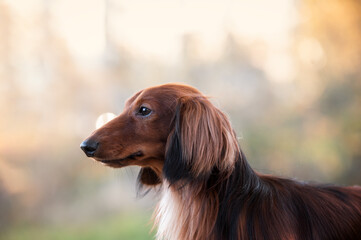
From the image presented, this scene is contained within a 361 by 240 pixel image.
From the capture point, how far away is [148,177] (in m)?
2.46

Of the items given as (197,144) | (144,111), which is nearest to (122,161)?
(144,111)

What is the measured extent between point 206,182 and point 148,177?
462 mm

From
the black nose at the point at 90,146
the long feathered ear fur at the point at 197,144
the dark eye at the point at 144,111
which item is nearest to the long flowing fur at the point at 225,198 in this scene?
the long feathered ear fur at the point at 197,144

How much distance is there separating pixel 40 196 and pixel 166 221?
322 centimetres

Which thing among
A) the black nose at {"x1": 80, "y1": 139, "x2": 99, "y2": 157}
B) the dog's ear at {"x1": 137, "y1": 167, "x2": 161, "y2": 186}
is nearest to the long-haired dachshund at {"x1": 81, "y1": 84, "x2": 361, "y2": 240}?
the black nose at {"x1": 80, "y1": 139, "x2": 99, "y2": 157}

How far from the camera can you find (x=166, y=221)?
2.28 meters

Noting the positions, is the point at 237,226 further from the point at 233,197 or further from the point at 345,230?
the point at 345,230

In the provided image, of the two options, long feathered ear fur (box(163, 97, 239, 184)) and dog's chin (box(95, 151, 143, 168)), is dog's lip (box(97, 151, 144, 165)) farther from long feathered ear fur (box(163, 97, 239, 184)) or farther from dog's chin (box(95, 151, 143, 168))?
long feathered ear fur (box(163, 97, 239, 184))

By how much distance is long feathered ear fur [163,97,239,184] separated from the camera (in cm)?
209

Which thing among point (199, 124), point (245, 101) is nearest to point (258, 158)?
point (245, 101)

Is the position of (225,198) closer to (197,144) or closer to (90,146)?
(197,144)

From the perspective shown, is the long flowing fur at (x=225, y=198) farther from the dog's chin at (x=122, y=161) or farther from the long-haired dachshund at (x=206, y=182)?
the dog's chin at (x=122, y=161)

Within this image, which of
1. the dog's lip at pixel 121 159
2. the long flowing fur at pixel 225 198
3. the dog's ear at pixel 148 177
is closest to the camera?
the long flowing fur at pixel 225 198

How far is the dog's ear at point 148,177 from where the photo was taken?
2.45 m
